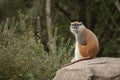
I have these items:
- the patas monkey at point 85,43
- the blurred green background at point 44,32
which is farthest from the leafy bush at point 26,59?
the patas monkey at point 85,43

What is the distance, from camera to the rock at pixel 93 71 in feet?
26.2

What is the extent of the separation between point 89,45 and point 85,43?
0.15 metres

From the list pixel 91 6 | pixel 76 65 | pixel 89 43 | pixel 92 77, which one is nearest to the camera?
pixel 92 77

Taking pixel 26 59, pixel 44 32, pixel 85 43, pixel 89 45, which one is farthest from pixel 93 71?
pixel 44 32

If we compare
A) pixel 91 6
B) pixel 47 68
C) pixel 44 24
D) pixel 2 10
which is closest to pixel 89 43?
pixel 47 68

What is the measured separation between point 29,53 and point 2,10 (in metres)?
7.47

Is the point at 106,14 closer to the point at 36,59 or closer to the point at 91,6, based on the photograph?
the point at 91,6

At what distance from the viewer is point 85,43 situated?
927 centimetres

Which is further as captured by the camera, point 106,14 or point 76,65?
point 106,14

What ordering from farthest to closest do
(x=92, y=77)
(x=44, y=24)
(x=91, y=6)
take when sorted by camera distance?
1. (x=91, y=6)
2. (x=44, y=24)
3. (x=92, y=77)

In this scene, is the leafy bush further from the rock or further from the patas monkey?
the rock

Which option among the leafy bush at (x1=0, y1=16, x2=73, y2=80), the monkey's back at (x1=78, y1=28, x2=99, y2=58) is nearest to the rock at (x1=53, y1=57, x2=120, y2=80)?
the monkey's back at (x1=78, y1=28, x2=99, y2=58)

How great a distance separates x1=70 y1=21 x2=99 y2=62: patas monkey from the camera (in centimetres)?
909

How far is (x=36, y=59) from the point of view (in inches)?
370
